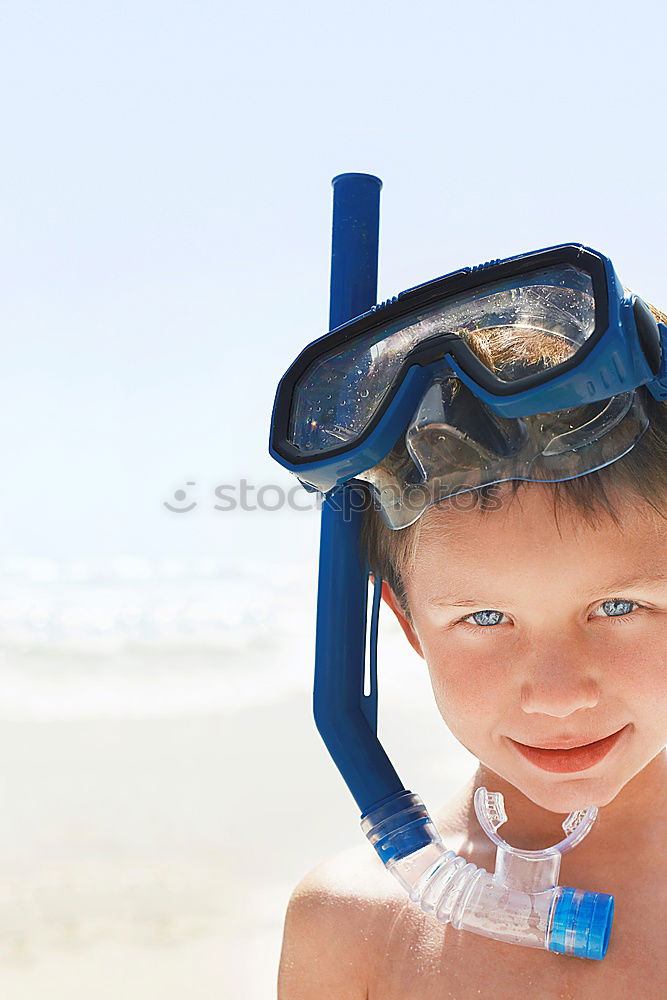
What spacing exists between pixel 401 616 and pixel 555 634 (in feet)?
1.38

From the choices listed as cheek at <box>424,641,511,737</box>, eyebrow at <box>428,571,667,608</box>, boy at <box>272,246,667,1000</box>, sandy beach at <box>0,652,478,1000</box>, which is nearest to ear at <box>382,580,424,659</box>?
boy at <box>272,246,667,1000</box>

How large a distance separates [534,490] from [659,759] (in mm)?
673

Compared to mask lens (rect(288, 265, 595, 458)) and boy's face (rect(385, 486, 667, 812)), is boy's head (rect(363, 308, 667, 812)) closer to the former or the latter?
boy's face (rect(385, 486, 667, 812))

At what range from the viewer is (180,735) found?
7285 millimetres

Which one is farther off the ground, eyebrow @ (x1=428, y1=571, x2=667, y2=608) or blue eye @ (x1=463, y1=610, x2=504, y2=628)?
eyebrow @ (x1=428, y1=571, x2=667, y2=608)

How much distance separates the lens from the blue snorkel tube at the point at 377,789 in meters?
1.49

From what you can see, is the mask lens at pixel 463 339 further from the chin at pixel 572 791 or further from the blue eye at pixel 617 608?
the chin at pixel 572 791

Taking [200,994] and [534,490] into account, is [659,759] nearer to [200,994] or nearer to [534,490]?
[534,490]

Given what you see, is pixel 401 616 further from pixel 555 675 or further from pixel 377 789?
pixel 555 675

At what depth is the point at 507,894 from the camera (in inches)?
59.4

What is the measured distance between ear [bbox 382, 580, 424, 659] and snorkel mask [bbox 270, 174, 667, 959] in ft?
0.68

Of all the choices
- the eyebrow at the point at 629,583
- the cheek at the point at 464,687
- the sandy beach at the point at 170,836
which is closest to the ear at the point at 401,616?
the cheek at the point at 464,687

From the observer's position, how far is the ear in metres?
1.75

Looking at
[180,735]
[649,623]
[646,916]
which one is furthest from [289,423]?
[180,735]
